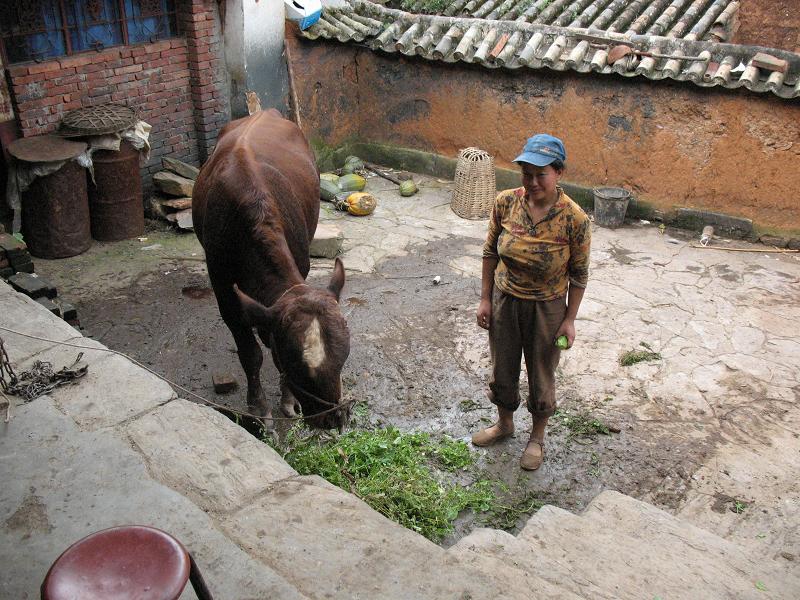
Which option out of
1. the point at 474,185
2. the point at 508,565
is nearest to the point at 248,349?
the point at 508,565

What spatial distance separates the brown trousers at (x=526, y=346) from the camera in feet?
14.6

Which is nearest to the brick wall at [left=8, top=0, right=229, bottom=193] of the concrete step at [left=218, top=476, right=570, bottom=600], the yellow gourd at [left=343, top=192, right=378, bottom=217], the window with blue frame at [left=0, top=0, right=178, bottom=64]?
the window with blue frame at [left=0, top=0, right=178, bottom=64]

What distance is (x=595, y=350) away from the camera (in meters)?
6.30

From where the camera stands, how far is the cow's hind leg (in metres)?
5.13

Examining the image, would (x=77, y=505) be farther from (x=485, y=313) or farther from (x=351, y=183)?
(x=351, y=183)

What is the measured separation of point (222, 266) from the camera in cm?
497

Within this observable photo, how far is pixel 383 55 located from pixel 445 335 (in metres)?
5.44

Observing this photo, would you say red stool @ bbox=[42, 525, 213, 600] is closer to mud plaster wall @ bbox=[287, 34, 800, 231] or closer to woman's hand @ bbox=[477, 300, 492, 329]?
woman's hand @ bbox=[477, 300, 492, 329]

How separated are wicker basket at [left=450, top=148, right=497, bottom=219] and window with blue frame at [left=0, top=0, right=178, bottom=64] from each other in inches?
150

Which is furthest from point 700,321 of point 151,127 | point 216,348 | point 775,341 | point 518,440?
point 151,127

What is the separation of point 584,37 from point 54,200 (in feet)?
21.1

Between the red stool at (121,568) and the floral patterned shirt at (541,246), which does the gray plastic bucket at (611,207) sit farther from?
the red stool at (121,568)

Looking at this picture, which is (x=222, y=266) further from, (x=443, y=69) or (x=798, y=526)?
(x=443, y=69)

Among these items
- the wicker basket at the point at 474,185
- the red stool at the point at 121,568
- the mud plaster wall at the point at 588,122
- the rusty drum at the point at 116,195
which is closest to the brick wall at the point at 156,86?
the rusty drum at the point at 116,195
